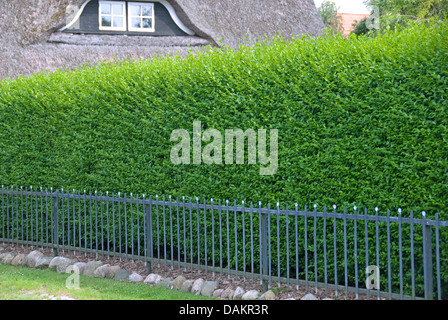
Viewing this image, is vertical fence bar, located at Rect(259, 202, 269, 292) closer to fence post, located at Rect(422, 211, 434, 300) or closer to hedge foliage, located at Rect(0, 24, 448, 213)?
hedge foliage, located at Rect(0, 24, 448, 213)

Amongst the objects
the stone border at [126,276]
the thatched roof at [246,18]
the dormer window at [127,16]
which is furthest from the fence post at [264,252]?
the dormer window at [127,16]

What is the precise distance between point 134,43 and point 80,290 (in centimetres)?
880

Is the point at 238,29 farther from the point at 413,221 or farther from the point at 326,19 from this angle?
the point at 326,19

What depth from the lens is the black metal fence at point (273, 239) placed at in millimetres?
4867

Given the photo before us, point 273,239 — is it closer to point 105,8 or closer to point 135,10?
point 135,10

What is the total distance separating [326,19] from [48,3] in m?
21.0

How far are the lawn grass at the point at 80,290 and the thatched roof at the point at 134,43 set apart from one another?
6.53 m

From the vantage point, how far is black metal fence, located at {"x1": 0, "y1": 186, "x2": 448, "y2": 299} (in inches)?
192

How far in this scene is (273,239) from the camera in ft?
19.4

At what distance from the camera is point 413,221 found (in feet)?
15.3

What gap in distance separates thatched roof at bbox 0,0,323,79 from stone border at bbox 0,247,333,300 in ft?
18.4

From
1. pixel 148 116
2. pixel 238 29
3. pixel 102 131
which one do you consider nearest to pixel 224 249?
pixel 148 116

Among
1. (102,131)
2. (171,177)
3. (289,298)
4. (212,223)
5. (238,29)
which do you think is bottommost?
(289,298)

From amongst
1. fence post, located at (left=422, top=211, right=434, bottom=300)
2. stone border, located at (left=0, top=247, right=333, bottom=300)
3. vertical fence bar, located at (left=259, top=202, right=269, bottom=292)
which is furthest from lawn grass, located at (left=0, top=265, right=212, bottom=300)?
fence post, located at (left=422, top=211, right=434, bottom=300)
